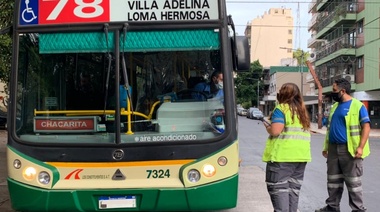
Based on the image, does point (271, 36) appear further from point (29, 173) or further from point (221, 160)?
point (29, 173)

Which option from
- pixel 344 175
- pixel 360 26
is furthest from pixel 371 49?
Answer: pixel 344 175

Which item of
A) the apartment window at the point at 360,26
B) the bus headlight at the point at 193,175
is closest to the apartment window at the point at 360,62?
the apartment window at the point at 360,26

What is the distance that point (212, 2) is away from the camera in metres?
4.85

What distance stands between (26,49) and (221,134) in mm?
2308

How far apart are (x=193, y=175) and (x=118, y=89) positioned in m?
1.19

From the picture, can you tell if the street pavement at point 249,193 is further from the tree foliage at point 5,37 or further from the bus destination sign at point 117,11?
the bus destination sign at point 117,11

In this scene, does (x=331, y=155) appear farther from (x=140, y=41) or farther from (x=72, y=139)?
(x=72, y=139)

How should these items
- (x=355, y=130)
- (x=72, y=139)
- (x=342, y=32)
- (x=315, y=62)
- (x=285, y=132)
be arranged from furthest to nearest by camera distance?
1. (x=315, y=62)
2. (x=342, y=32)
3. (x=355, y=130)
4. (x=285, y=132)
5. (x=72, y=139)

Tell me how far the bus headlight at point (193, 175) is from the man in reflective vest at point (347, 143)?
86.8 inches

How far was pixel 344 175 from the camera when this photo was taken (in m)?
5.91

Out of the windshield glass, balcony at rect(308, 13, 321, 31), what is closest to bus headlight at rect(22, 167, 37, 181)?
the windshield glass

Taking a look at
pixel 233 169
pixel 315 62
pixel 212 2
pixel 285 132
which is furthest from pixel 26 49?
pixel 315 62

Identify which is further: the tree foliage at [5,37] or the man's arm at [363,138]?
the tree foliage at [5,37]

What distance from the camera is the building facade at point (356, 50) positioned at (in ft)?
116
